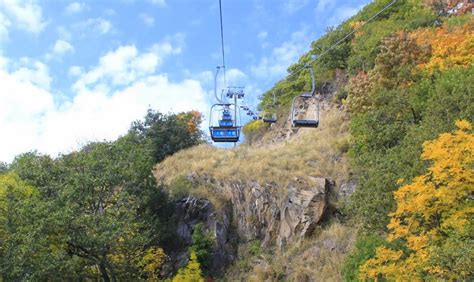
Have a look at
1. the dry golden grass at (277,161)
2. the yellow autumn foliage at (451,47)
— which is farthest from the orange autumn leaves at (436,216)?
the dry golden grass at (277,161)

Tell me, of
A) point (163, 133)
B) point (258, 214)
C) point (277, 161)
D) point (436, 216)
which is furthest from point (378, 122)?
point (163, 133)

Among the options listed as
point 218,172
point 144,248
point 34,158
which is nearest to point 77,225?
point 144,248

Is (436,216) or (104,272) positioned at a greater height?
(436,216)

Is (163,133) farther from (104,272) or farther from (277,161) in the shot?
(104,272)

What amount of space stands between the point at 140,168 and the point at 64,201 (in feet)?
17.8

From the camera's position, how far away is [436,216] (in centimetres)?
1502

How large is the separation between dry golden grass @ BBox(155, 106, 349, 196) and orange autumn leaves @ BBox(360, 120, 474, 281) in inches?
518

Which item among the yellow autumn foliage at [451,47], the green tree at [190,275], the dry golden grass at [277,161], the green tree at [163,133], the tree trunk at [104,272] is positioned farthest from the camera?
the green tree at [163,133]

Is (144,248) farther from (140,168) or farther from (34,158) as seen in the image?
(34,158)

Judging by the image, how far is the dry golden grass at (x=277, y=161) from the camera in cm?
2969

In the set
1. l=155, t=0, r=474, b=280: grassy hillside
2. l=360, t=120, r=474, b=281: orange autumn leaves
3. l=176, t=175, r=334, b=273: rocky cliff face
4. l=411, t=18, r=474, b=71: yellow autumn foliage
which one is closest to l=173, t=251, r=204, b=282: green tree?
l=176, t=175, r=334, b=273: rocky cliff face

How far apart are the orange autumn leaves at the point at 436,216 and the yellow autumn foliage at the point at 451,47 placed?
10890 mm

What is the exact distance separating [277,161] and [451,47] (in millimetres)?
12231

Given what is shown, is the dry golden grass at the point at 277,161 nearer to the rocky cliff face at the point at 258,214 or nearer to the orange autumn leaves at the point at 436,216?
the rocky cliff face at the point at 258,214
